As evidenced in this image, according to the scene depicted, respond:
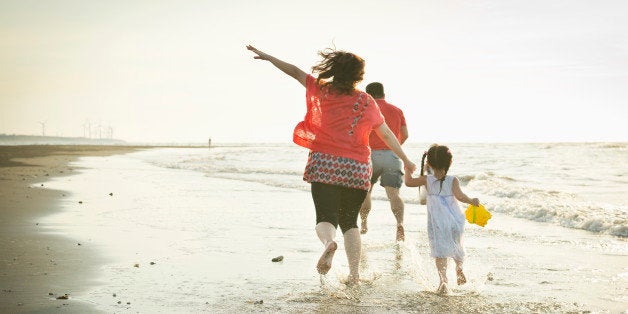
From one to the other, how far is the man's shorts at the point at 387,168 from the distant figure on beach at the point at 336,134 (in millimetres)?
2717

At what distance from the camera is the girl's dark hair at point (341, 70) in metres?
4.24

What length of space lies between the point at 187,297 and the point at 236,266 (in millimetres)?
1205

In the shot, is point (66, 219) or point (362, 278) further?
point (66, 219)

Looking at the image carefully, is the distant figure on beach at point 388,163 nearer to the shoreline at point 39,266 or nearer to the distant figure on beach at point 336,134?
the distant figure on beach at point 336,134

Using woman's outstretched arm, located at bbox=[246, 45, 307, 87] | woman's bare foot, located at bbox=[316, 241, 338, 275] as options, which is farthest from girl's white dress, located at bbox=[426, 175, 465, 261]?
woman's outstretched arm, located at bbox=[246, 45, 307, 87]

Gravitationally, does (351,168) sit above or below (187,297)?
above

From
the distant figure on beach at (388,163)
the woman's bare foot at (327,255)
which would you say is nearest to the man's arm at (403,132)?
the distant figure on beach at (388,163)

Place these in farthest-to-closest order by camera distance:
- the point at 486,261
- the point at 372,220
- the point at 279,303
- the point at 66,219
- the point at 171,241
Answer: the point at 372,220, the point at 66,219, the point at 171,241, the point at 486,261, the point at 279,303

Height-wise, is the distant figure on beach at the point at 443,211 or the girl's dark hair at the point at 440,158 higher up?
the girl's dark hair at the point at 440,158

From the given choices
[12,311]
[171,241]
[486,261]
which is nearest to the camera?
[12,311]

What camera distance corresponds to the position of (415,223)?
882cm

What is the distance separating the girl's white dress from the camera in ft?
15.5

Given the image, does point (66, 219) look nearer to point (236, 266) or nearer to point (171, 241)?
point (171, 241)

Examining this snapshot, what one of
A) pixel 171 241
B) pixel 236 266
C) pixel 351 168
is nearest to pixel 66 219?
pixel 171 241
